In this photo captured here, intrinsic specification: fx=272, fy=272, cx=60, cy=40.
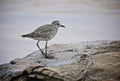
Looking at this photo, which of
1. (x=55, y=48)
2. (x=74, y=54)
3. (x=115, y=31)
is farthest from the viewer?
(x=115, y=31)

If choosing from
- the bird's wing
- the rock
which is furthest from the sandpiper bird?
the rock

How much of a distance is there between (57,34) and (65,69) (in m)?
0.54

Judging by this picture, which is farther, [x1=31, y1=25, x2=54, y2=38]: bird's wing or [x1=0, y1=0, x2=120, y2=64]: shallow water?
[x1=0, y1=0, x2=120, y2=64]: shallow water

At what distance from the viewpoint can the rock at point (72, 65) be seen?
222cm

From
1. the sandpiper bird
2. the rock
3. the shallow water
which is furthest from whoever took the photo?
the shallow water

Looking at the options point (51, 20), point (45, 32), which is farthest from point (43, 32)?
point (51, 20)

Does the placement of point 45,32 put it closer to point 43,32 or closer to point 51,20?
point 43,32

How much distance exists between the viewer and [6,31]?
110 inches

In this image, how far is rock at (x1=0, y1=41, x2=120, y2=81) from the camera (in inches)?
87.4

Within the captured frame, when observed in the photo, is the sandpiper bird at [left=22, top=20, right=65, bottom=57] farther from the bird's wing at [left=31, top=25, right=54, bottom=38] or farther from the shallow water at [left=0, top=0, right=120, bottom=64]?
the shallow water at [left=0, top=0, right=120, bottom=64]

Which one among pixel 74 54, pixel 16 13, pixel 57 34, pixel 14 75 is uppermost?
pixel 16 13

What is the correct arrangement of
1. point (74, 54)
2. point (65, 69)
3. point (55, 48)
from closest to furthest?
point (65, 69)
point (74, 54)
point (55, 48)

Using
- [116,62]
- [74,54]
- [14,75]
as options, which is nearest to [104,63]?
[116,62]

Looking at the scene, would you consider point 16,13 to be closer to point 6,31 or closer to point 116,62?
point 6,31
